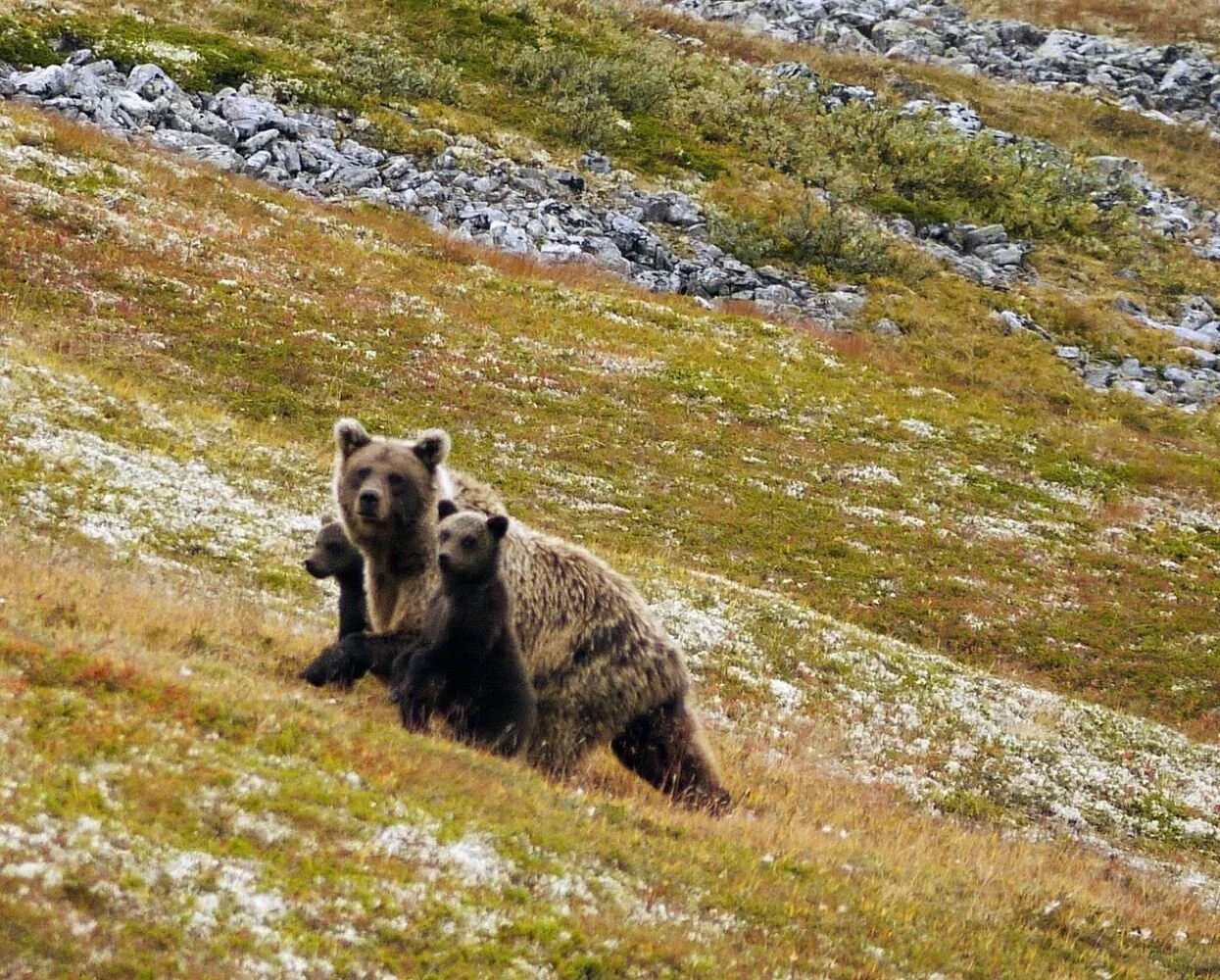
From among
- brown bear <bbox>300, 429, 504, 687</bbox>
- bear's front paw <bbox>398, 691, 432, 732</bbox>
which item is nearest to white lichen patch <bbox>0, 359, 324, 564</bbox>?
brown bear <bbox>300, 429, 504, 687</bbox>

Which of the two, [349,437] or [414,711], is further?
[349,437]

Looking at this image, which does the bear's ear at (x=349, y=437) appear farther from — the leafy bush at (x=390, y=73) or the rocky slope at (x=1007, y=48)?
the rocky slope at (x=1007, y=48)

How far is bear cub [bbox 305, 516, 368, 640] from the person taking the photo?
12.9 m

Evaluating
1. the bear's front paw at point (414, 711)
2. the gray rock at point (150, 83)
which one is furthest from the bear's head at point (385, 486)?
the gray rock at point (150, 83)

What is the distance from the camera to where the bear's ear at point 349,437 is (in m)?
12.8

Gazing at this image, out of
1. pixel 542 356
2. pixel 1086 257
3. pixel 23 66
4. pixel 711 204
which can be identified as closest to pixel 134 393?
pixel 542 356

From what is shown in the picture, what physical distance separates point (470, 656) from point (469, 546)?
3.24ft

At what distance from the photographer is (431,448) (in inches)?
500

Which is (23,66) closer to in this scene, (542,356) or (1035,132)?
(542,356)

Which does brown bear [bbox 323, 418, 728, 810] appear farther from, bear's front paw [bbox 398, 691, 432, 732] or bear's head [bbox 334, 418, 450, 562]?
bear's front paw [bbox 398, 691, 432, 732]

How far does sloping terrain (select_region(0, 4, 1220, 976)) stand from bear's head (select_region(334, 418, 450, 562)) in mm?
1698

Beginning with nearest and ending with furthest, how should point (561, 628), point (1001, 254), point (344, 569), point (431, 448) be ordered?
point (561, 628) → point (431, 448) → point (344, 569) → point (1001, 254)

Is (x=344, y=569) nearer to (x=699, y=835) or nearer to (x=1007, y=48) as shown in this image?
→ (x=699, y=835)

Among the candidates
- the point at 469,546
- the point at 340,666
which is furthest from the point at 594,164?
the point at 469,546
